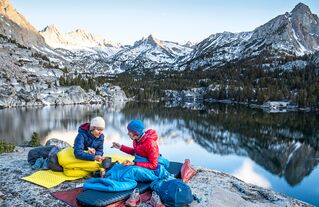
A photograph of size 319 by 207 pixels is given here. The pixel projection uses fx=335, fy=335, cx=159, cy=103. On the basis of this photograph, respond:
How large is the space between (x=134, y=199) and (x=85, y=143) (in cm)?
374

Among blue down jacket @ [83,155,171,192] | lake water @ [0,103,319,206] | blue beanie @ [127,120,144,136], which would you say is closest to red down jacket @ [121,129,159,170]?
blue down jacket @ [83,155,171,192]

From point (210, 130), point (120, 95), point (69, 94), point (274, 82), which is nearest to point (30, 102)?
point (69, 94)

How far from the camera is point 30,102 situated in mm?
132750

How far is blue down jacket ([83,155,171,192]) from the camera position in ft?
37.4

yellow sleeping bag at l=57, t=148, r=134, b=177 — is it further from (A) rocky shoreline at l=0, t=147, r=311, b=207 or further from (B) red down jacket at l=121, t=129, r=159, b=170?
(B) red down jacket at l=121, t=129, r=159, b=170

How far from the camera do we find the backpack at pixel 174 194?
11.1 m

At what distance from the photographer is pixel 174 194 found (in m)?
11.1

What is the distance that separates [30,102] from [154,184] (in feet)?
430

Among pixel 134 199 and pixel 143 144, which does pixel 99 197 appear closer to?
pixel 134 199

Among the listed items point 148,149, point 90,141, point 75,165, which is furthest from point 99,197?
point 90,141

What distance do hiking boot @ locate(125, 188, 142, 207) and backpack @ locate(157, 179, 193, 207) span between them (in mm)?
746

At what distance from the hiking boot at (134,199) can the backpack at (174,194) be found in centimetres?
75

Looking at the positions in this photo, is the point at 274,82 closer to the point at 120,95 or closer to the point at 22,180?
the point at 120,95

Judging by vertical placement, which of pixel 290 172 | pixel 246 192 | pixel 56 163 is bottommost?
pixel 290 172
